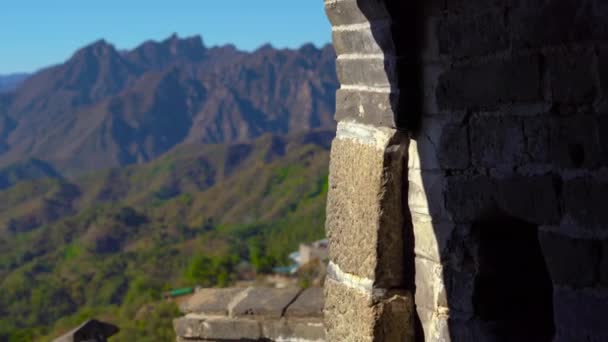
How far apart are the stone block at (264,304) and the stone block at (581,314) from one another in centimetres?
286

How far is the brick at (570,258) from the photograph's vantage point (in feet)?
8.52

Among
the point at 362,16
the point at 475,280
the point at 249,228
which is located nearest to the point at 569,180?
the point at 475,280

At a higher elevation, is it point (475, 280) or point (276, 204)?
point (475, 280)

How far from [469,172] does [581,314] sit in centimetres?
61

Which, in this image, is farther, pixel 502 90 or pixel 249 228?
pixel 249 228

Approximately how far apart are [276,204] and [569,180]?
106 metres

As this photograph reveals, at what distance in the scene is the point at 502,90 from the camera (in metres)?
2.84

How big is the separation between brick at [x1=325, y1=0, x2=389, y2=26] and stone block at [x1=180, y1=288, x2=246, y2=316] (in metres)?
2.49

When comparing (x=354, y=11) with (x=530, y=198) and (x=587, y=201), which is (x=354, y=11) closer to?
(x=530, y=198)

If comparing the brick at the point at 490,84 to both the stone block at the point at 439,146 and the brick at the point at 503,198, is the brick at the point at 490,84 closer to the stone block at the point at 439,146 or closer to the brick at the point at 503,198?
the stone block at the point at 439,146

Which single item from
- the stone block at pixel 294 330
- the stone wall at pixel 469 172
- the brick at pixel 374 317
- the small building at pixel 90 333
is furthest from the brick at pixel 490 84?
the small building at pixel 90 333

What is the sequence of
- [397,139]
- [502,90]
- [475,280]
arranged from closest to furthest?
[502,90] < [475,280] < [397,139]

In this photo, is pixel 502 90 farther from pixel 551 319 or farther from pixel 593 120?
pixel 551 319

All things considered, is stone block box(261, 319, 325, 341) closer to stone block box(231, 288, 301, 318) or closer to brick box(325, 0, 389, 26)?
stone block box(231, 288, 301, 318)
